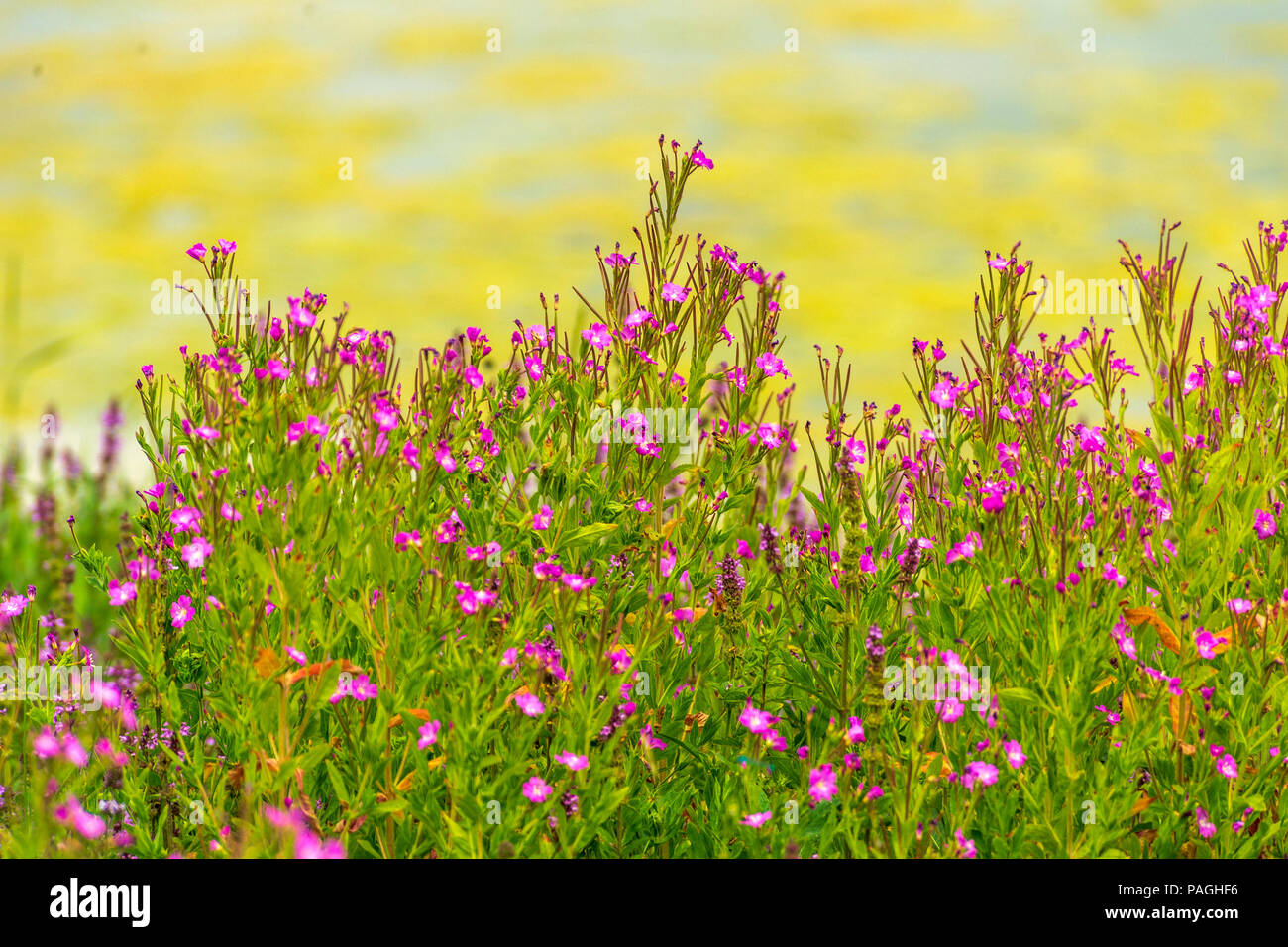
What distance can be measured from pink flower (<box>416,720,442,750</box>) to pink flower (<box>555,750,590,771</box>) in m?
0.45

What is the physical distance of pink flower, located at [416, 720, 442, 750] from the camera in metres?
4.40

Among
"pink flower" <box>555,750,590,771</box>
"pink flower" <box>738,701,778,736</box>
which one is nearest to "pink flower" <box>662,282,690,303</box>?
"pink flower" <box>738,701,778,736</box>

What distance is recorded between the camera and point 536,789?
448 centimetres

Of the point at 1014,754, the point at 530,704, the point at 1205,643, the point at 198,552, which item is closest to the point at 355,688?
the point at 530,704

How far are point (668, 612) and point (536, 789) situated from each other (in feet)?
2.74

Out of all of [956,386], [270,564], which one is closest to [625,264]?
[956,386]

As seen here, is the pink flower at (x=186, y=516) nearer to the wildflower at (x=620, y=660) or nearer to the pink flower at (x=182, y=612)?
the pink flower at (x=182, y=612)

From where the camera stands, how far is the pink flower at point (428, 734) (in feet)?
14.4

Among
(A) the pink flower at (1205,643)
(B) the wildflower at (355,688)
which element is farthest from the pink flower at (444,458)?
(A) the pink flower at (1205,643)

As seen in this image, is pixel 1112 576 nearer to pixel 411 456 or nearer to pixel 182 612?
pixel 411 456

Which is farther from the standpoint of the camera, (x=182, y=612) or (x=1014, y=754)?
(x=182, y=612)
